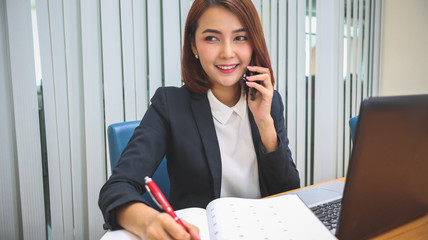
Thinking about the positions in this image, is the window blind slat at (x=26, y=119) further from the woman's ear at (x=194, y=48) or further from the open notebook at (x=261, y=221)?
the open notebook at (x=261, y=221)

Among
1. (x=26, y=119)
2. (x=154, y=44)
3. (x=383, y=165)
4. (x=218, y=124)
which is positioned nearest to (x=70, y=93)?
(x=26, y=119)

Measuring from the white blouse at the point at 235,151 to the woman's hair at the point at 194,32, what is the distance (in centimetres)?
9

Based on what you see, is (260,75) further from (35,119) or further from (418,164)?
(35,119)

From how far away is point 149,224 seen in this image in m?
0.55

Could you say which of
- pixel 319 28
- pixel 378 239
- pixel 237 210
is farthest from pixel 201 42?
pixel 319 28

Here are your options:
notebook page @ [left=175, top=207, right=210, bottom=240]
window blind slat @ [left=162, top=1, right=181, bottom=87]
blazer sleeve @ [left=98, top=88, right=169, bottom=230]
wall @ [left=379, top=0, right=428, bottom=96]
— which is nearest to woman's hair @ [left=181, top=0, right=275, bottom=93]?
blazer sleeve @ [left=98, top=88, right=169, bottom=230]

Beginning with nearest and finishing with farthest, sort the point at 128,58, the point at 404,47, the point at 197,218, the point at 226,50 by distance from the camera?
1. the point at 197,218
2. the point at 226,50
3. the point at 128,58
4. the point at 404,47

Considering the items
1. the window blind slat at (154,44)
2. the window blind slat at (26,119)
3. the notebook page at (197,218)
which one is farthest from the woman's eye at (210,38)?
Answer: the window blind slat at (26,119)

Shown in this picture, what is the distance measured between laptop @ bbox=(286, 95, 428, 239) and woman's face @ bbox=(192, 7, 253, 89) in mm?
622

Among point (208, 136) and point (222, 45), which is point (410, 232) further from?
point (222, 45)

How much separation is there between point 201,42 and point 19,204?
144cm

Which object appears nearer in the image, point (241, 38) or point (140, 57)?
point (241, 38)

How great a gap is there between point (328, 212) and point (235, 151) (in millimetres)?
421

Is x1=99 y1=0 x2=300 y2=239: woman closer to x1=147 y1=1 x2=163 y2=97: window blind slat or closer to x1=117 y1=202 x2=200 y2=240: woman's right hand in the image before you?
x1=117 y1=202 x2=200 y2=240: woman's right hand
